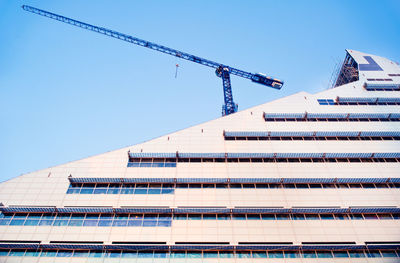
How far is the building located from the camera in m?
26.6

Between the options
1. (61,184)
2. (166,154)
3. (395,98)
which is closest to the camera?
(61,184)

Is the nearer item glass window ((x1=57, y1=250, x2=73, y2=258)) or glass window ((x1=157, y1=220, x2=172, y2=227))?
glass window ((x1=57, y1=250, x2=73, y2=258))

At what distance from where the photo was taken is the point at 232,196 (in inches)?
1212

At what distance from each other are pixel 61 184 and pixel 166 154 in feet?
48.2

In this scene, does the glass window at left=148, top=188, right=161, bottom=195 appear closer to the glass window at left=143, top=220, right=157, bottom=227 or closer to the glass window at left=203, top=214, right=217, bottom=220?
the glass window at left=143, top=220, right=157, bottom=227

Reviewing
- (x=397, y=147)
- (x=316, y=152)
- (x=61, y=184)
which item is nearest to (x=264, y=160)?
(x=316, y=152)

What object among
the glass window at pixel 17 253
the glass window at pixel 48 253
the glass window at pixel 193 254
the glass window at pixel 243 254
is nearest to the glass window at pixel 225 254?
the glass window at pixel 243 254

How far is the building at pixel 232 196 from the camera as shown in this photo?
26625 mm

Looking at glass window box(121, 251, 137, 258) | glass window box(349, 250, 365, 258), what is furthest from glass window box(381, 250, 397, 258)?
glass window box(121, 251, 137, 258)

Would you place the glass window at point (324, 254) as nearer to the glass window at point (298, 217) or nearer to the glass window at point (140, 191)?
the glass window at point (298, 217)

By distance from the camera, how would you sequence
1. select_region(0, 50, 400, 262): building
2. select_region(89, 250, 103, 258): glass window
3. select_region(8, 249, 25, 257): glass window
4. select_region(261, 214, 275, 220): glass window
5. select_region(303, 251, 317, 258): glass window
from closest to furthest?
1. select_region(303, 251, 317, 258): glass window
2. select_region(8, 249, 25, 257): glass window
3. select_region(89, 250, 103, 258): glass window
4. select_region(0, 50, 400, 262): building
5. select_region(261, 214, 275, 220): glass window

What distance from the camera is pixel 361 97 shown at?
42.7 meters

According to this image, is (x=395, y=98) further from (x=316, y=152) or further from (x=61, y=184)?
(x=61, y=184)

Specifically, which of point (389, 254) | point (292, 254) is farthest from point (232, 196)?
point (389, 254)
